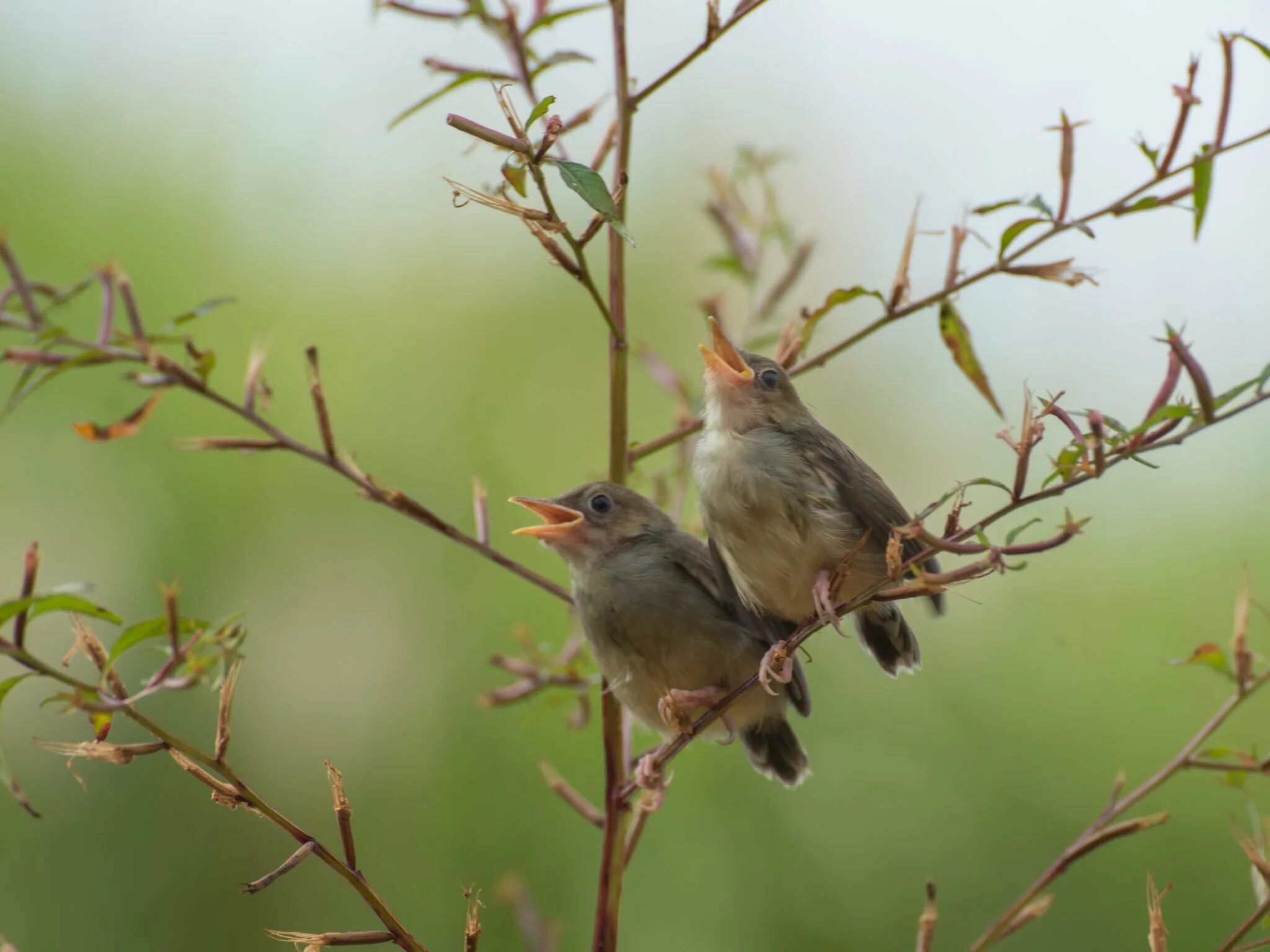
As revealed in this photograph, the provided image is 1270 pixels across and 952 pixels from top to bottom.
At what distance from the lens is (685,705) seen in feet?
7.83

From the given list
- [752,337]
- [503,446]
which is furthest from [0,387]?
[752,337]

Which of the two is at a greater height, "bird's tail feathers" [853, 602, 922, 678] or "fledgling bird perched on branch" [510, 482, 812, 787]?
"fledgling bird perched on branch" [510, 482, 812, 787]

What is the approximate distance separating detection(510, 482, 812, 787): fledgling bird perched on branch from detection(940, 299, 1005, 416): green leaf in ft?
3.30

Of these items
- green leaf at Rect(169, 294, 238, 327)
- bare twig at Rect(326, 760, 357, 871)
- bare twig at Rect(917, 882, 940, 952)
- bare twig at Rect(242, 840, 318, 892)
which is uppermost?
green leaf at Rect(169, 294, 238, 327)

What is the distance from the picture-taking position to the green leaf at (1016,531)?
1.32 metres

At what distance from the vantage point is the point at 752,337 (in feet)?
8.17

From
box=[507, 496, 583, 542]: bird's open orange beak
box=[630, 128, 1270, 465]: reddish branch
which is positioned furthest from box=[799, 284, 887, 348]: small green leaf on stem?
box=[507, 496, 583, 542]: bird's open orange beak

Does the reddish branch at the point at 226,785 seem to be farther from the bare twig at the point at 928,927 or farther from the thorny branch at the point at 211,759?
the bare twig at the point at 928,927

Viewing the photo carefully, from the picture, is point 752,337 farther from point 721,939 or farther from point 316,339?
point 316,339

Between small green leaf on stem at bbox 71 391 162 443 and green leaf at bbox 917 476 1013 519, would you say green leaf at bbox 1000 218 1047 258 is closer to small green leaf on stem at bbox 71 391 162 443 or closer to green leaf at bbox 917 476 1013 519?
green leaf at bbox 917 476 1013 519

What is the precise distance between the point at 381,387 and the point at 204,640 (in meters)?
4.53

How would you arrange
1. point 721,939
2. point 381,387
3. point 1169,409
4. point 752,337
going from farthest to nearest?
point 381,387
point 721,939
point 752,337
point 1169,409

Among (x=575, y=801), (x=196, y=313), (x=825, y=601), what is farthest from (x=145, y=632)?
(x=825, y=601)

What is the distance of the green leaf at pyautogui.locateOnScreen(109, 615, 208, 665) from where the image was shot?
4.37 feet
